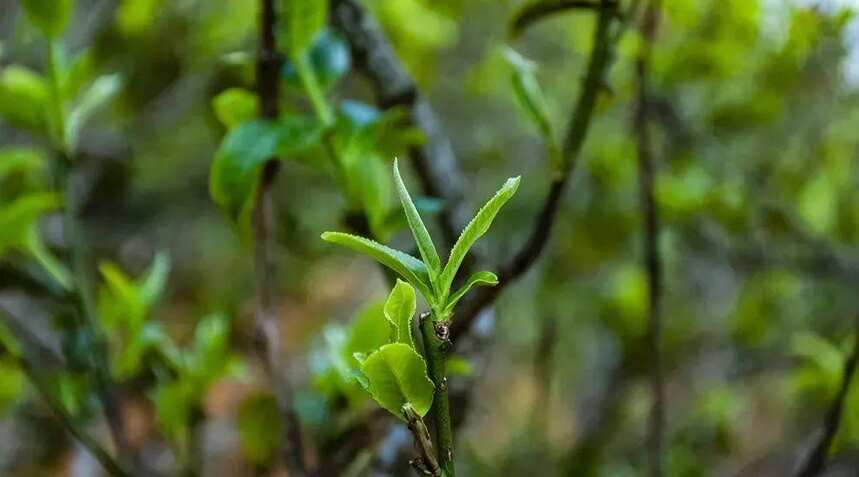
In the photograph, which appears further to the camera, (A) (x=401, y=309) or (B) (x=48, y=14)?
(B) (x=48, y=14)

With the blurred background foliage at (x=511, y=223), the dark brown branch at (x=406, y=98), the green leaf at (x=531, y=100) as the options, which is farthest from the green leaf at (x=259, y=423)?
the green leaf at (x=531, y=100)

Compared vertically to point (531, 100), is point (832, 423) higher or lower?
lower

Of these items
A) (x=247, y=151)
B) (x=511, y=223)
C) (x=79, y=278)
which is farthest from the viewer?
(x=511, y=223)

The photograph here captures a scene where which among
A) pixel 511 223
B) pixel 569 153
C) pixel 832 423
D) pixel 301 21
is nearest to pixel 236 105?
pixel 301 21

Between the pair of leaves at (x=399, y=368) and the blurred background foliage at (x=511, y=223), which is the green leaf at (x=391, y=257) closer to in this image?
the pair of leaves at (x=399, y=368)

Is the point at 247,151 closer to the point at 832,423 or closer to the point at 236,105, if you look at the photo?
the point at 236,105

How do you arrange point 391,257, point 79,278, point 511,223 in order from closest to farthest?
point 391,257, point 79,278, point 511,223

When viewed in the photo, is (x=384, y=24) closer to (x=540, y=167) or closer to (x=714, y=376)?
(x=540, y=167)
